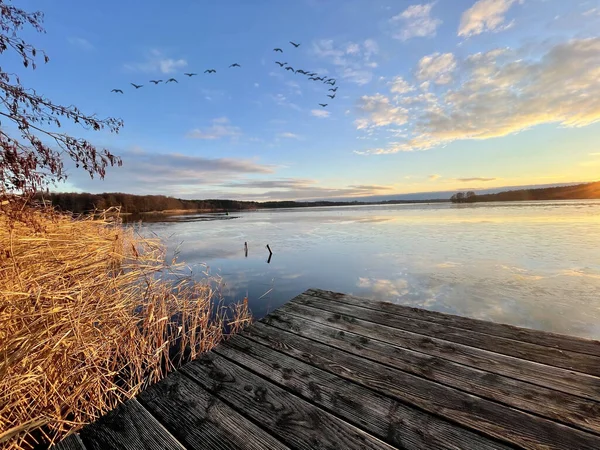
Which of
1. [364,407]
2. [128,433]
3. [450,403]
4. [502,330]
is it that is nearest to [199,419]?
[128,433]

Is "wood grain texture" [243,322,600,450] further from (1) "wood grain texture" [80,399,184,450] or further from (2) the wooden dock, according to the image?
Result: (1) "wood grain texture" [80,399,184,450]

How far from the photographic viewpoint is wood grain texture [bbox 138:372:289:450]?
1283 mm

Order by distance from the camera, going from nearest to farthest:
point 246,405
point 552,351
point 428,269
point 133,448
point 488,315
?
point 133,448, point 246,405, point 552,351, point 488,315, point 428,269

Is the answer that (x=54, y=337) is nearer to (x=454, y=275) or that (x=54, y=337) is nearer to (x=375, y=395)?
(x=375, y=395)

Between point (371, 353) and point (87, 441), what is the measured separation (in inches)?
66.0

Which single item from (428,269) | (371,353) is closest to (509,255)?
(428,269)

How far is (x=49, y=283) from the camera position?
2.93 m

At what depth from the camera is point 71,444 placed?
1.29 metres

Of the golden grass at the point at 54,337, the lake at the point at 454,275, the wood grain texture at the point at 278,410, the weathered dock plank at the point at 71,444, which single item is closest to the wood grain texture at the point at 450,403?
the wood grain texture at the point at 278,410

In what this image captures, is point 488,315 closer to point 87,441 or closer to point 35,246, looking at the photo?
point 87,441

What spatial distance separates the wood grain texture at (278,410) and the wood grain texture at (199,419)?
5 cm

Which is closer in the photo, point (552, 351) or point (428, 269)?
point (552, 351)

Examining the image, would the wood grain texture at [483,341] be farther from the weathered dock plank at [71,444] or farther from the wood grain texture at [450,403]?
the weathered dock plank at [71,444]

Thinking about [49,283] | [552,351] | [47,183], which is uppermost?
[47,183]
